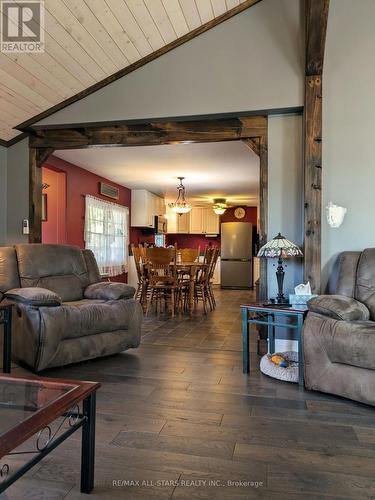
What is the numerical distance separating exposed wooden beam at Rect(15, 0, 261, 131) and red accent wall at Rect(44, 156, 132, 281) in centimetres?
132

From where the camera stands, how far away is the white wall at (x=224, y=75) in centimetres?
345

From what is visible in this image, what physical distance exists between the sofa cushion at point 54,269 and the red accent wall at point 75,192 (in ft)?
6.88

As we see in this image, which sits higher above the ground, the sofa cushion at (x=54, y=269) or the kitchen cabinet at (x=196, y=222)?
the kitchen cabinet at (x=196, y=222)

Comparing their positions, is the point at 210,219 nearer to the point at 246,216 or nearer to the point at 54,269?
the point at 246,216

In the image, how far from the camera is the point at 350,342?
7.45 ft

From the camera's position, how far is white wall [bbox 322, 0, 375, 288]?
3.29m

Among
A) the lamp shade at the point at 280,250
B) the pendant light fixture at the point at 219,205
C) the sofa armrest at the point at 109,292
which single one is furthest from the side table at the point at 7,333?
the pendant light fixture at the point at 219,205

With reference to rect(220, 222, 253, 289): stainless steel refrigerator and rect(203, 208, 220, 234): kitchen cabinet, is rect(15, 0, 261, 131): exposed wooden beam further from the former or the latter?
rect(203, 208, 220, 234): kitchen cabinet

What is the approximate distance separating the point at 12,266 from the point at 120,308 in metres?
1.03

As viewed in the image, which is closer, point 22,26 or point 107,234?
point 22,26

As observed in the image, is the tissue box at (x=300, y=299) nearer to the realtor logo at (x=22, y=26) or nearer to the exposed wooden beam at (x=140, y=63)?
the exposed wooden beam at (x=140, y=63)

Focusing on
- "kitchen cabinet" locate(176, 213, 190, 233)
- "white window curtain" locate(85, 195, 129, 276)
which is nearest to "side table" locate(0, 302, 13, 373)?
"white window curtain" locate(85, 195, 129, 276)

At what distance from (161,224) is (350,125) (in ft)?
20.1

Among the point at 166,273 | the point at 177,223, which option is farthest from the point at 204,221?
the point at 166,273
